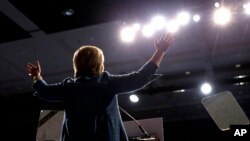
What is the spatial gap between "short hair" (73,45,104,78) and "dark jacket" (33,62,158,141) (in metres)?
0.04

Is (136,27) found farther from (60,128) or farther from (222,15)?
(60,128)

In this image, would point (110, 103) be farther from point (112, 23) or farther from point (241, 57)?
point (241, 57)

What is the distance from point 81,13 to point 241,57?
2.96 m

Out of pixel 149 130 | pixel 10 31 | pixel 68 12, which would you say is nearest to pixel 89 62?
pixel 149 130

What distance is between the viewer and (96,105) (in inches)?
55.2

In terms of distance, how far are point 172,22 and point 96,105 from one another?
308 centimetres

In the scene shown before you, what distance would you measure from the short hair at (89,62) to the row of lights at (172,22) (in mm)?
2526

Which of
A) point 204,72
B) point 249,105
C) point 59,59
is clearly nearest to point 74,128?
point 59,59

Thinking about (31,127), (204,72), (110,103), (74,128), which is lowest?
(74,128)

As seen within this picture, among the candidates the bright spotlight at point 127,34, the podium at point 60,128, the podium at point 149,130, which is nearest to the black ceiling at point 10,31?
the bright spotlight at point 127,34

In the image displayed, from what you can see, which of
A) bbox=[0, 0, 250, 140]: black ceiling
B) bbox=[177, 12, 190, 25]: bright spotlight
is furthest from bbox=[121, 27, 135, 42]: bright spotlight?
bbox=[177, 12, 190, 25]: bright spotlight

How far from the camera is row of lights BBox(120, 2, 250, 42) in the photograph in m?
4.05

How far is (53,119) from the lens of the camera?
2086mm

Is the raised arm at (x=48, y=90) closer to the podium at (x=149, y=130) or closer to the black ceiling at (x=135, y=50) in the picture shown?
the podium at (x=149, y=130)
